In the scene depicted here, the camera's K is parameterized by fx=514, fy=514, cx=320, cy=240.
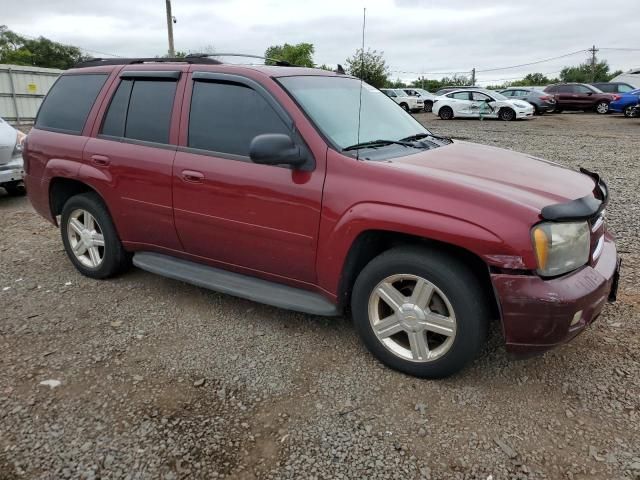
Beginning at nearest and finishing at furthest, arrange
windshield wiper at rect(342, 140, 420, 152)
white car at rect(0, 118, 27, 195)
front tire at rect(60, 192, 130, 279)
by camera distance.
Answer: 1. windshield wiper at rect(342, 140, 420, 152)
2. front tire at rect(60, 192, 130, 279)
3. white car at rect(0, 118, 27, 195)

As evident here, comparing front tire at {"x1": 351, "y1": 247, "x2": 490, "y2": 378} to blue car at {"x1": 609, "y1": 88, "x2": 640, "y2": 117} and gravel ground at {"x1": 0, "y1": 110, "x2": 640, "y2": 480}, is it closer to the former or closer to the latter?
gravel ground at {"x1": 0, "y1": 110, "x2": 640, "y2": 480}

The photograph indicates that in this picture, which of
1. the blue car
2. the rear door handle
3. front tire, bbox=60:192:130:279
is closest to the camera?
the rear door handle

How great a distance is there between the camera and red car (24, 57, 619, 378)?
2.64 metres

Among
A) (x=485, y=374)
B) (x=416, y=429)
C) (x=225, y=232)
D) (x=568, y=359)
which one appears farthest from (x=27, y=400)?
(x=568, y=359)

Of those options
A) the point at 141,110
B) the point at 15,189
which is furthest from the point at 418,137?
the point at 15,189

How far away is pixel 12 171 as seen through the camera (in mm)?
7355

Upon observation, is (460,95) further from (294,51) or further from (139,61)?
(294,51)

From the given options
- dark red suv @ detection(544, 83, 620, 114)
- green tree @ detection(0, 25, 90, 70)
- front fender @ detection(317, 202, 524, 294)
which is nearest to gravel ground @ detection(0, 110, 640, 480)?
front fender @ detection(317, 202, 524, 294)

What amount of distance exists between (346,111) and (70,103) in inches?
99.2

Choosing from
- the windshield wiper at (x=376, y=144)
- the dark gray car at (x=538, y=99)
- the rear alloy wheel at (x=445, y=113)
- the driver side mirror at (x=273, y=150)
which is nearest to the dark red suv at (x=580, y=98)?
the dark gray car at (x=538, y=99)

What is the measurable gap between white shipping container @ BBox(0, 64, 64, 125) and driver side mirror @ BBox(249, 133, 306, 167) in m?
18.3

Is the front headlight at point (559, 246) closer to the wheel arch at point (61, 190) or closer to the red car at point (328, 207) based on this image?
the red car at point (328, 207)

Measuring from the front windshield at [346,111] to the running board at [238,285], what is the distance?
99 centimetres

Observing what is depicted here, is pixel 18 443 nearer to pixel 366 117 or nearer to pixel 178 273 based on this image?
pixel 178 273
